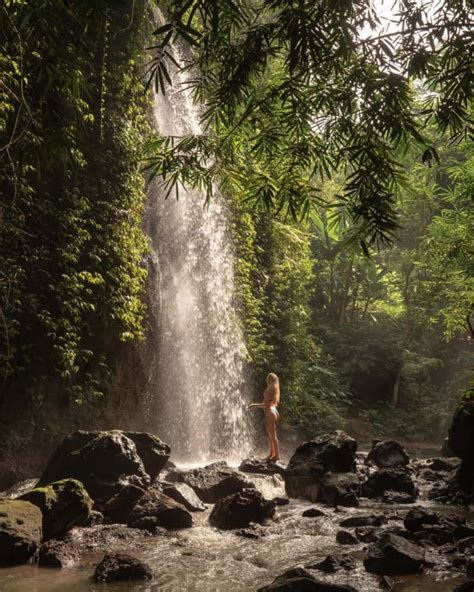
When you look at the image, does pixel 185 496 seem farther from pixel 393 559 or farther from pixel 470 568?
pixel 470 568

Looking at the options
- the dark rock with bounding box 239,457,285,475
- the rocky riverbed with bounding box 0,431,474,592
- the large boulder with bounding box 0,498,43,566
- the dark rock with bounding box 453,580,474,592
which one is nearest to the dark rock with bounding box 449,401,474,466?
the rocky riverbed with bounding box 0,431,474,592

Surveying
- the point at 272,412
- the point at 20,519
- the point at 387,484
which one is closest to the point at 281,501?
the point at 387,484

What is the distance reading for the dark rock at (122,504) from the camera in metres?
6.66

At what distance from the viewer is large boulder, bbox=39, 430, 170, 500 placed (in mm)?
7305

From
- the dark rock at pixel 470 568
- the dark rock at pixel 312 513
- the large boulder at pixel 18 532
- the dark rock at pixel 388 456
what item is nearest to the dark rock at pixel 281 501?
the dark rock at pixel 312 513

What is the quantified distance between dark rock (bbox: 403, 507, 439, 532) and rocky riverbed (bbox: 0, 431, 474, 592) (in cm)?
1

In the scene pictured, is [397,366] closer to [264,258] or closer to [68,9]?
[264,258]

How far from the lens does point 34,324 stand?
29.8 feet

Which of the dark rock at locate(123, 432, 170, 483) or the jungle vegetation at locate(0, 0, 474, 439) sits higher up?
the jungle vegetation at locate(0, 0, 474, 439)

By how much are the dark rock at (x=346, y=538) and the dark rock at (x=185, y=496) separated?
6.96 feet

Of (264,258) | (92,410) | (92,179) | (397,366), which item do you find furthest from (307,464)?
(397,366)

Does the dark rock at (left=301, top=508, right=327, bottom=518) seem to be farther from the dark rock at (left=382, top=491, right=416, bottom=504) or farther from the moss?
the moss

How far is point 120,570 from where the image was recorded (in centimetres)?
463

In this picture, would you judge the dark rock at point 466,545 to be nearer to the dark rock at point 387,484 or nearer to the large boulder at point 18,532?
the dark rock at point 387,484
